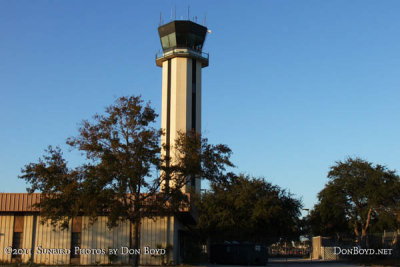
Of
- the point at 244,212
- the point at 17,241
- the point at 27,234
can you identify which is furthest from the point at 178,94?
the point at 17,241

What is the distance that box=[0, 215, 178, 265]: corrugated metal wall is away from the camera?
3042 centimetres

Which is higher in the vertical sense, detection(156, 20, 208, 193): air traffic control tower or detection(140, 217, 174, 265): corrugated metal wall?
detection(156, 20, 208, 193): air traffic control tower

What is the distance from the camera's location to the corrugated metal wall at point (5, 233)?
30.5m

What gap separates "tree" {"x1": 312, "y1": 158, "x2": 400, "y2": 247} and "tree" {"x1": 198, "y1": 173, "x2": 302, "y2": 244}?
4450mm

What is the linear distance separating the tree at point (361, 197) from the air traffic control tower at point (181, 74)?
23.3 metres

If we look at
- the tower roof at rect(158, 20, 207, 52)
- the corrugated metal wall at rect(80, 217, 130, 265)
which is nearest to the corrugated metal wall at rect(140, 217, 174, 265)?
the corrugated metal wall at rect(80, 217, 130, 265)

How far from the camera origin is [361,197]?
4266 centimetres

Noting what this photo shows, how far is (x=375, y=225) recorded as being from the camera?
43.6 meters

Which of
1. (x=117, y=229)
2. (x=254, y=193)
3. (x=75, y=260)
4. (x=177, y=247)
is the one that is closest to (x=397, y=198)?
(x=254, y=193)

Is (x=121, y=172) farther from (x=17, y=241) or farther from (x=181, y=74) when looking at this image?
(x=181, y=74)

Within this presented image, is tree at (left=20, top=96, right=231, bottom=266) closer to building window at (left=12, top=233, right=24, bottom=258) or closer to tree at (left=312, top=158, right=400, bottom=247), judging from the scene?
building window at (left=12, top=233, right=24, bottom=258)

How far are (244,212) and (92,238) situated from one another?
1557cm

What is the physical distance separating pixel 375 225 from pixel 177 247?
Answer: 860 inches

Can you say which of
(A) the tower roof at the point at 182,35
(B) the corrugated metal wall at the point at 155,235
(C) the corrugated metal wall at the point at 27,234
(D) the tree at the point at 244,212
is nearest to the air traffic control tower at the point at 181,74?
(A) the tower roof at the point at 182,35
